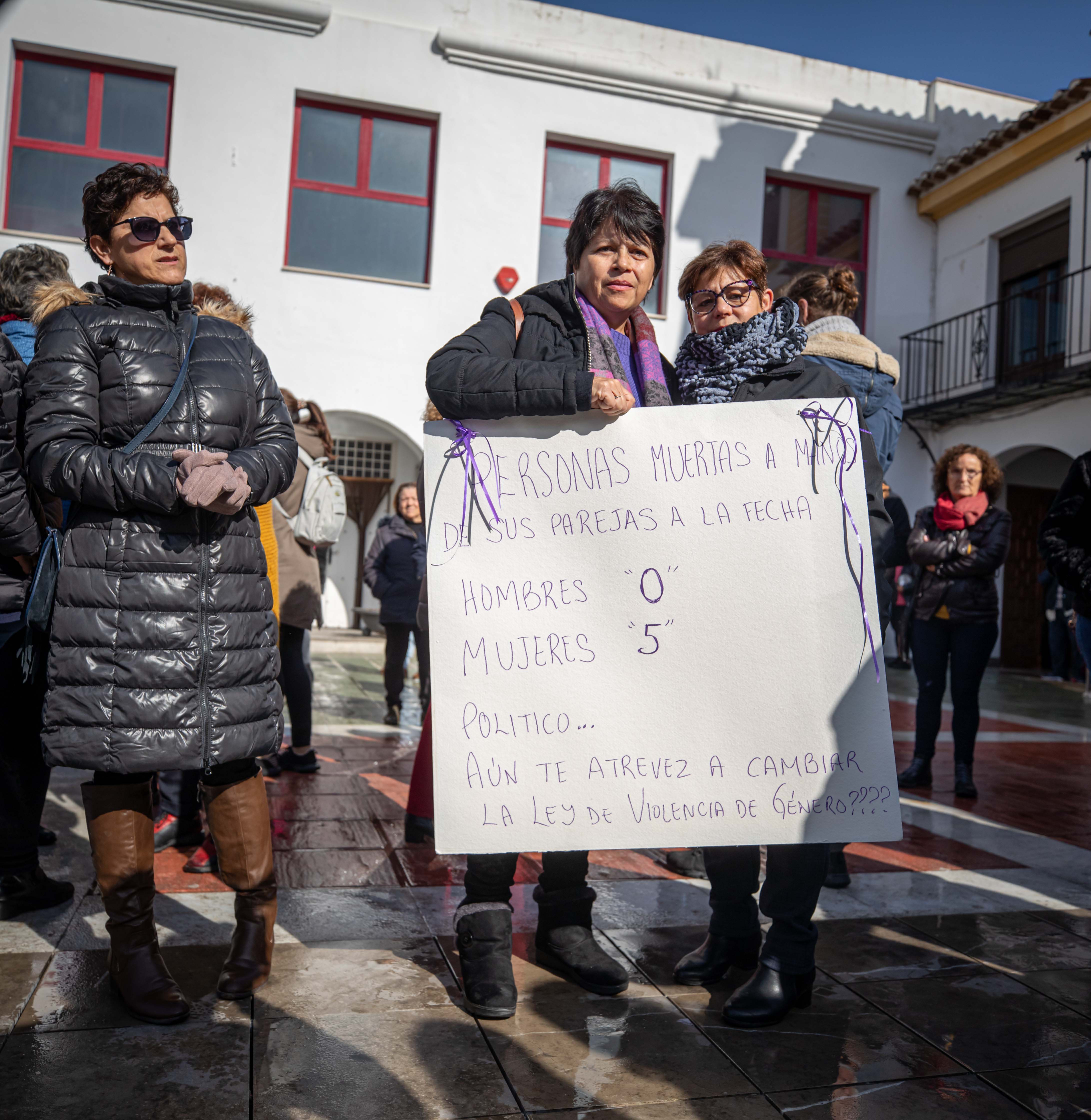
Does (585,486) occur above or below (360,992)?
above

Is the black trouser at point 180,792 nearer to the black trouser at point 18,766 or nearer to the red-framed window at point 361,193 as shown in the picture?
the black trouser at point 18,766

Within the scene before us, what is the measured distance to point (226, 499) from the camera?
7.24ft

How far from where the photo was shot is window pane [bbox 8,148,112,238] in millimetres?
11203

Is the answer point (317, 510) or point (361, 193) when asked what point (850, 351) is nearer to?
point (317, 510)

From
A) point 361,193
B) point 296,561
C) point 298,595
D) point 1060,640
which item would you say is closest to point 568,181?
point 361,193

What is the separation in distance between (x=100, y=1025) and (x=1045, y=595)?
13572 millimetres

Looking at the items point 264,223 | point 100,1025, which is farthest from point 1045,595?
point 100,1025

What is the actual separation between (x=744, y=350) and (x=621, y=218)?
0.43 m

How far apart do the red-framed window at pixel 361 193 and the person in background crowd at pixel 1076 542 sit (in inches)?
399

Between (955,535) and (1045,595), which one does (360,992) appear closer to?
(955,535)

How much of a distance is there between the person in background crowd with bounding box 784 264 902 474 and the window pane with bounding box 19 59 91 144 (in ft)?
35.7

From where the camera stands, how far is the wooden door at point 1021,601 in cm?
1441

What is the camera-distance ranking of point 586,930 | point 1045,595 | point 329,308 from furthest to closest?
point 1045,595
point 329,308
point 586,930

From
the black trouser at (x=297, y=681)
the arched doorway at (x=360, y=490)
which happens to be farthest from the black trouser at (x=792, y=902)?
the arched doorway at (x=360, y=490)
